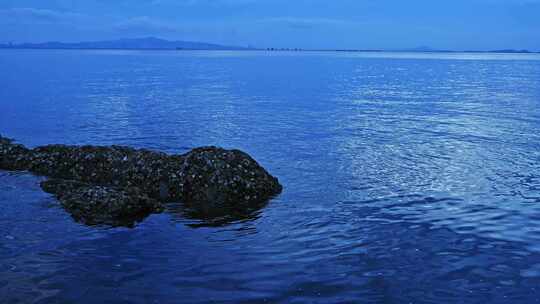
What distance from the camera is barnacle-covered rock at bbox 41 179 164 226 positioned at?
13727mm

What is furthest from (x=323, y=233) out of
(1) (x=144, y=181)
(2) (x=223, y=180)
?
(1) (x=144, y=181)

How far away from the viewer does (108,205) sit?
14086mm

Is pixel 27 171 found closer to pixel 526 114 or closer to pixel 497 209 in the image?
pixel 497 209

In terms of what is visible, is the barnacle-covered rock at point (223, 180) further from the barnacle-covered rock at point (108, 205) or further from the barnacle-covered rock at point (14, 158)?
the barnacle-covered rock at point (14, 158)

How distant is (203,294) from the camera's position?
9344 mm

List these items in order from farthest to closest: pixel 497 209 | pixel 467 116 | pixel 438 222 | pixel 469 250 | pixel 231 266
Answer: pixel 467 116 < pixel 497 209 < pixel 438 222 < pixel 469 250 < pixel 231 266

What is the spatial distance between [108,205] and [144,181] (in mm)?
3001

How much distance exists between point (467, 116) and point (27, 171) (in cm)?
2827

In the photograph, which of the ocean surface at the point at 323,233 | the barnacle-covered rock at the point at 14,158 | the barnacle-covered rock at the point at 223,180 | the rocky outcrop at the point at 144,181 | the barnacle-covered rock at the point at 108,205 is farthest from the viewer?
the barnacle-covered rock at the point at 14,158

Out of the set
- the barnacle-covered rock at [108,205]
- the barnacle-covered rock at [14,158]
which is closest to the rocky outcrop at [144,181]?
the barnacle-covered rock at [108,205]

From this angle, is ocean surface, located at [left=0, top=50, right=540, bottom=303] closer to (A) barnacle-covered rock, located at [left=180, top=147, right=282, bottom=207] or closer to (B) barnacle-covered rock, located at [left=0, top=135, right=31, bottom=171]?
(A) barnacle-covered rock, located at [left=180, top=147, right=282, bottom=207]

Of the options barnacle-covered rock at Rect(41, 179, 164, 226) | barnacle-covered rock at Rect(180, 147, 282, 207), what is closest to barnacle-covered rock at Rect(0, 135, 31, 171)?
barnacle-covered rock at Rect(41, 179, 164, 226)

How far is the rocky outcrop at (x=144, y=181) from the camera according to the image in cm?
1427

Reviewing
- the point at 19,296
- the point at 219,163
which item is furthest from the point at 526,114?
the point at 19,296
